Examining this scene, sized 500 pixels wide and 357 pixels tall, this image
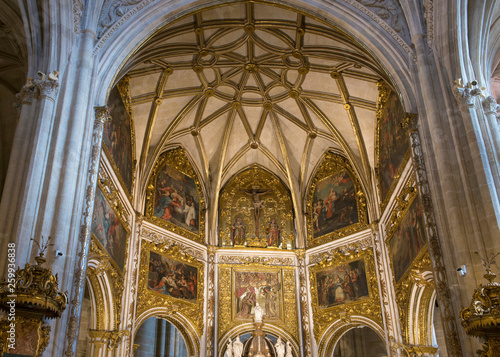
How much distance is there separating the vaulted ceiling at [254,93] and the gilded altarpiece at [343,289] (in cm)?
279

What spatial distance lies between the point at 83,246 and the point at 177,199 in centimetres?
933

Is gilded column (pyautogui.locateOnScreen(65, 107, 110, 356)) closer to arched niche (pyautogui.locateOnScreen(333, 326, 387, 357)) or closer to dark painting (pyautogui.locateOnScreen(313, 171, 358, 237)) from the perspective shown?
dark painting (pyautogui.locateOnScreen(313, 171, 358, 237))

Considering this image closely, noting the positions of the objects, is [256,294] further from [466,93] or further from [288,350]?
[466,93]

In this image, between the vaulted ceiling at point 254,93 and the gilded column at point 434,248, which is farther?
the vaulted ceiling at point 254,93

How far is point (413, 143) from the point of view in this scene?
10.8m

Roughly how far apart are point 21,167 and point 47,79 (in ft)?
6.44

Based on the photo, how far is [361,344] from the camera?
21766mm

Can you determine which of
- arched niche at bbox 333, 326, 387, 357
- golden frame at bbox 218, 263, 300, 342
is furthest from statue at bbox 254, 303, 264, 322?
arched niche at bbox 333, 326, 387, 357

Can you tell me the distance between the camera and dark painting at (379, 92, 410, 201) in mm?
14461

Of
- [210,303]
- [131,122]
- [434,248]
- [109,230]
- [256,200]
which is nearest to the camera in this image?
[434,248]

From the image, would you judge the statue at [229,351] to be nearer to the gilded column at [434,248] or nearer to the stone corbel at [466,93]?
the gilded column at [434,248]

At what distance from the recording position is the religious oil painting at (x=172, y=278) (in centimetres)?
1628

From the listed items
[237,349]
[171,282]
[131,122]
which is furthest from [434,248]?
[131,122]

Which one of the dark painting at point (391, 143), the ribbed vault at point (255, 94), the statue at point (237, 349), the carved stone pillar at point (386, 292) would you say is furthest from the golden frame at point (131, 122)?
the carved stone pillar at point (386, 292)
